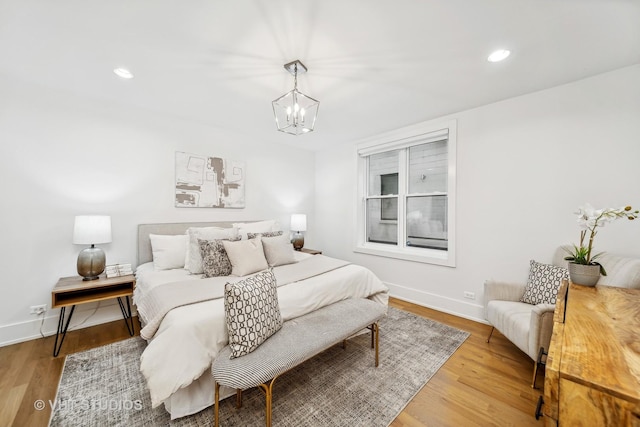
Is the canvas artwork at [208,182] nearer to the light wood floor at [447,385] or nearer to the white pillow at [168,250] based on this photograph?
the white pillow at [168,250]

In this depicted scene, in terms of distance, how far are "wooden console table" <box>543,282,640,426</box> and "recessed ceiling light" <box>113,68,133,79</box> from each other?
126 inches

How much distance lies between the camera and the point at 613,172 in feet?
7.03

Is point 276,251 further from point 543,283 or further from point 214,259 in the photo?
point 543,283

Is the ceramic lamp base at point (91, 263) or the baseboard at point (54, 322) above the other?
the ceramic lamp base at point (91, 263)

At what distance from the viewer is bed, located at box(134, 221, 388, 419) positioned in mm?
1436

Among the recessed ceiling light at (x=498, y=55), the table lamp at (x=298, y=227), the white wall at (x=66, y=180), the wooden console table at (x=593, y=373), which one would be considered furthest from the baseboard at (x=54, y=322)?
the recessed ceiling light at (x=498, y=55)

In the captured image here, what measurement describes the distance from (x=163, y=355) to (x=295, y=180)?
3.47 metres

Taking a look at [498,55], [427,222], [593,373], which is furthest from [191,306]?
[427,222]

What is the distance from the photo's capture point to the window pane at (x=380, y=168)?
12.7 ft

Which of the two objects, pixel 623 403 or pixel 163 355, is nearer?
pixel 623 403

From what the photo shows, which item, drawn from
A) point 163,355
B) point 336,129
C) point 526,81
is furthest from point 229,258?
point 526,81

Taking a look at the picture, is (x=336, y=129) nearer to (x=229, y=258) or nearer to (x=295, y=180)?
(x=295, y=180)

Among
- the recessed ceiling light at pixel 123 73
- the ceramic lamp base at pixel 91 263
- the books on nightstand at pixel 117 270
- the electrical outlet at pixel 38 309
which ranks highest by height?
the recessed ceiling light at pixel 123 73

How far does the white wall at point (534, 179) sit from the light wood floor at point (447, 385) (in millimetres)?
828
